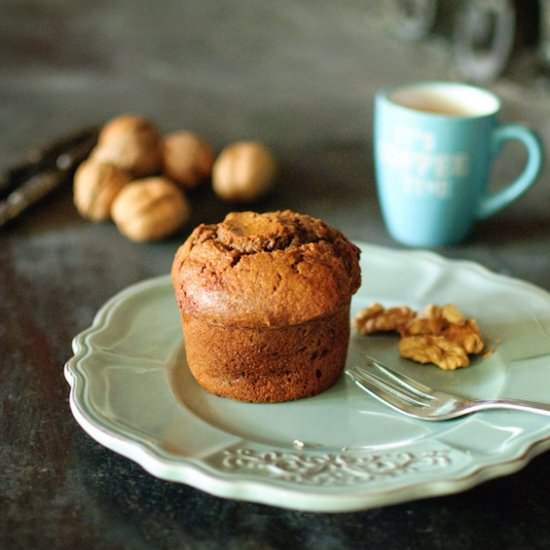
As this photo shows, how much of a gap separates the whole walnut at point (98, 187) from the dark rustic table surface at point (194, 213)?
0.10 feet

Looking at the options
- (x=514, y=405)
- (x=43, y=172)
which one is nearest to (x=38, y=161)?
(x=43, y=172)

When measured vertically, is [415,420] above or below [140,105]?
above

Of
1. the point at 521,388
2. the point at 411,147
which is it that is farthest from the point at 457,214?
the point at 521,388

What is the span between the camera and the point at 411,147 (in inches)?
51.2

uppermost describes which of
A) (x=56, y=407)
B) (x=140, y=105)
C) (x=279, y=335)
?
(x=279, y=335)

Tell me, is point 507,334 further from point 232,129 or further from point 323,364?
point 232,129

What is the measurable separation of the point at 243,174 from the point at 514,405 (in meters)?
0.76

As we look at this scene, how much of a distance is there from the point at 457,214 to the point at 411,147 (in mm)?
124

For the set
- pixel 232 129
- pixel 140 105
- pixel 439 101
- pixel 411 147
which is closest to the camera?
pixel 411 147

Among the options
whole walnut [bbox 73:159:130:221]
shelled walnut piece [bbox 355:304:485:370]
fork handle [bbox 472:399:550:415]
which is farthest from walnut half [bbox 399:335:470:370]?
whole walnut [bbox 73:159:130:221]

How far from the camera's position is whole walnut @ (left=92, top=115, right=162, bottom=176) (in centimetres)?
150

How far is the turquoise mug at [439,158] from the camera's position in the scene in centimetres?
129

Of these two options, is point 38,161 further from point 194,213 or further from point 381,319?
point 381,319

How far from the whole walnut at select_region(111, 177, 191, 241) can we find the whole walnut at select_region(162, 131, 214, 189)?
15 centimetres
